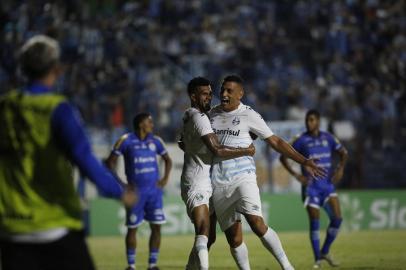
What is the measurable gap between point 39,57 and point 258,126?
546 centimetres

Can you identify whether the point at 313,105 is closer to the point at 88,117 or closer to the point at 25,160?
the point at 88,117

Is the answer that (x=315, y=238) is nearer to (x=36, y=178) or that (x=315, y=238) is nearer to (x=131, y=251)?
(x=131, y=251)

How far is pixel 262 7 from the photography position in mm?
29531

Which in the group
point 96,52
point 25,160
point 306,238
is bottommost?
point 306,238

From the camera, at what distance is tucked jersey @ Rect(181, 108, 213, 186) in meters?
10.6

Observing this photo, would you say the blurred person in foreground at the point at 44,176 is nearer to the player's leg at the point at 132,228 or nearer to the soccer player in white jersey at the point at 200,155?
the soccer player in white jersey at the point at 200,155

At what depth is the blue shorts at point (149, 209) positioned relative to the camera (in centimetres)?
1488

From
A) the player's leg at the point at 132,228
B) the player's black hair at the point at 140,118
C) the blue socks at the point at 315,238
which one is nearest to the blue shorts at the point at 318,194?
the blue socks at the point at 315,238

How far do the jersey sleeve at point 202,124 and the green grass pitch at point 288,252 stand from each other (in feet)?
15.9

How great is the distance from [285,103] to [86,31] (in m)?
6.28

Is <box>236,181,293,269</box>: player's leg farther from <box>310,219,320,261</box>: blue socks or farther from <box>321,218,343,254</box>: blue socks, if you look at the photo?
<box>321,218,343,254</box>: blue socks

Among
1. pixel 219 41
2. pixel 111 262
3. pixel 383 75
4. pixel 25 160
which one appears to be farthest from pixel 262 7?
pixel 25 160

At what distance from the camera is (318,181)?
1593 centimetres

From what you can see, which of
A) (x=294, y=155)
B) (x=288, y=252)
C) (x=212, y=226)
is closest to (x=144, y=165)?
(x=288, y=252)
